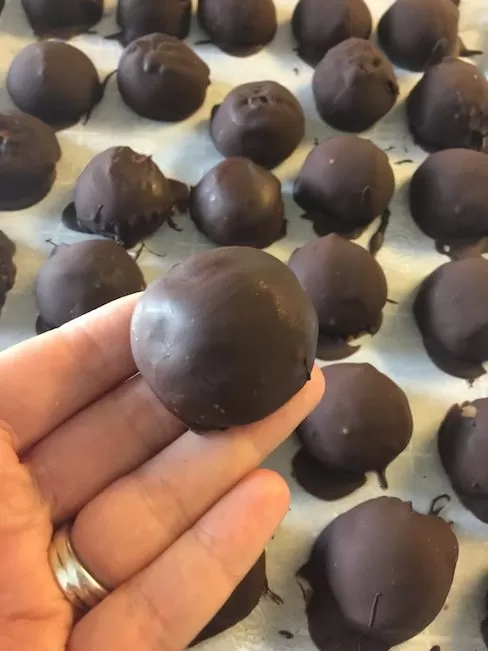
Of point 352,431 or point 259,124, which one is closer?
point 352,431

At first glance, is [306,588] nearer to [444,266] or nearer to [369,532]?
[369,532]

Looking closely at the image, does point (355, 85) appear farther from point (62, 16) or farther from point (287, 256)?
point (62, 16)

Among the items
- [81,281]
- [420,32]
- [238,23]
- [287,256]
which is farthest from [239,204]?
[420,32]

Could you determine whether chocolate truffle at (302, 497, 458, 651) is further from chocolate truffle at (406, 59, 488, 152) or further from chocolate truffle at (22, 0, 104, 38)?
chocolate truffle at (22, 0, 104, 38)

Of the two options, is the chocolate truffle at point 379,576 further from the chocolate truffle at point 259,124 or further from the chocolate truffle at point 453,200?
the chocolate truffle at point 259,124

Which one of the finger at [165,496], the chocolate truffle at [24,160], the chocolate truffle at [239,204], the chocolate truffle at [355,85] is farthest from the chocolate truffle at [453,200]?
the chocolate truffle at [24,160]

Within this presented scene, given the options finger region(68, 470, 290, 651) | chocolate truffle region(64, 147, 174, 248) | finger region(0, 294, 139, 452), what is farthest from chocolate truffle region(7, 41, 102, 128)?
finger region(68, 470, 290, 651)

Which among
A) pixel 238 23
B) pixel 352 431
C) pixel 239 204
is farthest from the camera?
pixel 238 23
